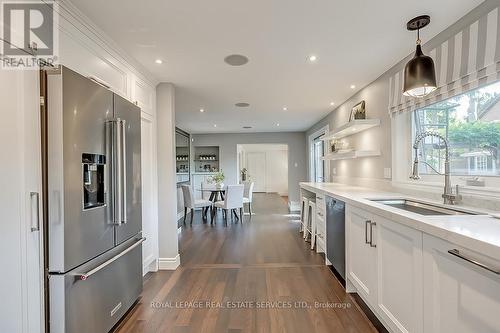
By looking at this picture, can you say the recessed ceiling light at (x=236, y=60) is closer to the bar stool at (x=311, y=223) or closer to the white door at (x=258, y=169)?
the bar stool at (x=311, y=223)

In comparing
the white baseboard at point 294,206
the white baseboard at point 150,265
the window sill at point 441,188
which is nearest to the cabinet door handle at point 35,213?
the white baseboard at point 150,265

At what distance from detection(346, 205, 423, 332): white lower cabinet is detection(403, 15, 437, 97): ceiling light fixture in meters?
→ 0.97

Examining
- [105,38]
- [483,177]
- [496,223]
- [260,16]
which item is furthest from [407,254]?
[105,38]

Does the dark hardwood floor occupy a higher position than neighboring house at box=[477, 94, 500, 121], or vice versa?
neighboring house at box=[477, 94, 500, 121]

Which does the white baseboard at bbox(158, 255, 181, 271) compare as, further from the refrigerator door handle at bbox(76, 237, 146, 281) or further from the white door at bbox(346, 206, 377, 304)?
the white door at bbox(346, 206, 377, 304)

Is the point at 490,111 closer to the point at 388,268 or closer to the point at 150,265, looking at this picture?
the point at 388,268

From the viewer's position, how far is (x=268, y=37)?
7.14ft

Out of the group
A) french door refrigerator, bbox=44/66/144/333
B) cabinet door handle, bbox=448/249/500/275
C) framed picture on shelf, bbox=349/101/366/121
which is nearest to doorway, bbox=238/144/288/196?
framed picture on shelf, bbox=349/101/366/121

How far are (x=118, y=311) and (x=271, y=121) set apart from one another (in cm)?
490

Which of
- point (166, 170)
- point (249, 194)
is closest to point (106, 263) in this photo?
point (166, 170)

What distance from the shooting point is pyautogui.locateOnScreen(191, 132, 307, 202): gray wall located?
26.1 ft

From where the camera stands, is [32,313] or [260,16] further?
[260,16]

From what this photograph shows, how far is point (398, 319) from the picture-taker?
162cm

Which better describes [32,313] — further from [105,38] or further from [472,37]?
[472,37]
